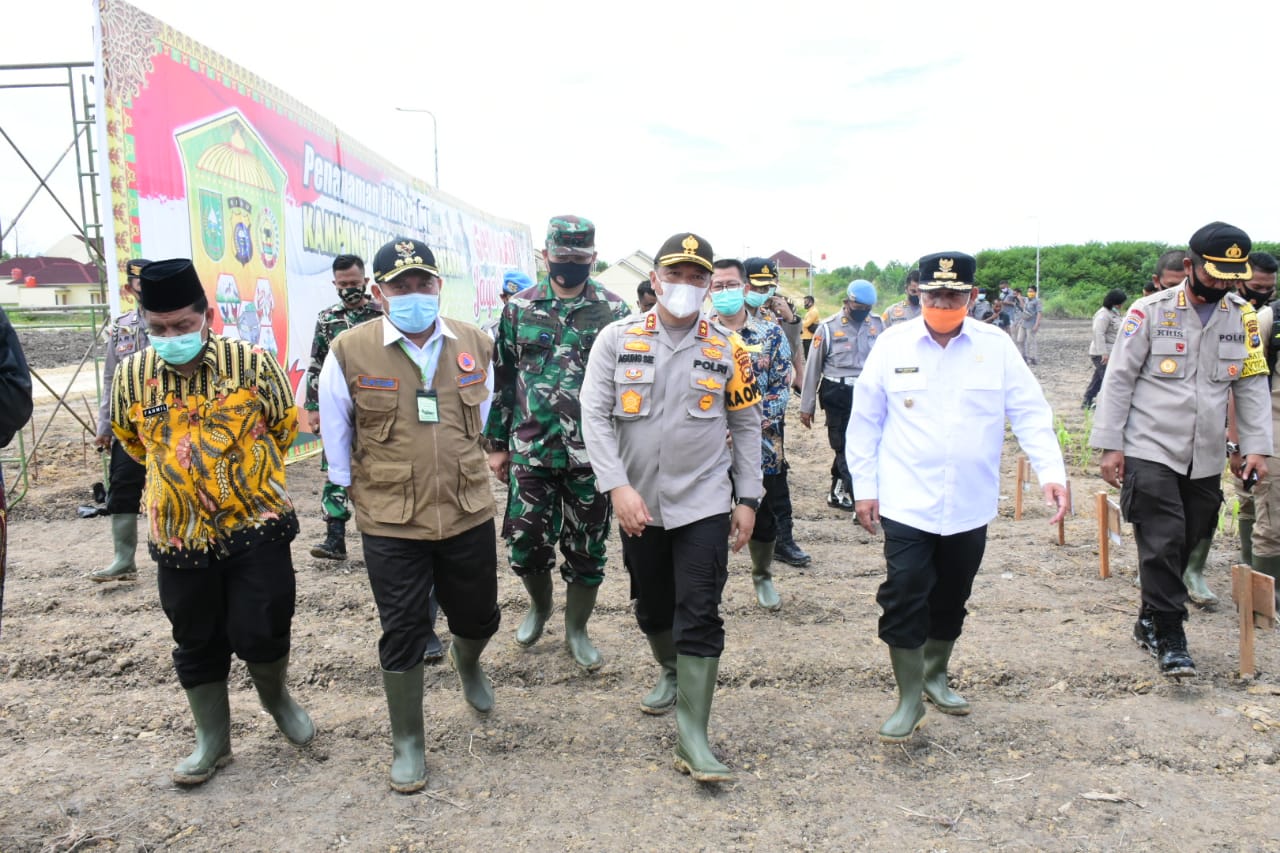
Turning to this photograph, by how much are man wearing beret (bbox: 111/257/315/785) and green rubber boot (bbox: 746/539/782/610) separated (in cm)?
294

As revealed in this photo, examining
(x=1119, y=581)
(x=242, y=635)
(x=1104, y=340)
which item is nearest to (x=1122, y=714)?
(x=1119, y=581)

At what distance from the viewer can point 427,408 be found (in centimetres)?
340

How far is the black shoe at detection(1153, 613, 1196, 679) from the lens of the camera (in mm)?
4238

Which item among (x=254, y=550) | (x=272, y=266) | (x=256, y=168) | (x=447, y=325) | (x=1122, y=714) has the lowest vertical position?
(x=1122, y=714)

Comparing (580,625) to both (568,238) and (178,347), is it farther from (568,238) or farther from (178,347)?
(178,347)

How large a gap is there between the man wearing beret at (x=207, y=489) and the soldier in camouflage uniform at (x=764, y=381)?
2767mm

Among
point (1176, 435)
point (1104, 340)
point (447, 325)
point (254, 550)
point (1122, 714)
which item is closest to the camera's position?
point (254, 550)

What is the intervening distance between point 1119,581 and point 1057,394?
490 inches

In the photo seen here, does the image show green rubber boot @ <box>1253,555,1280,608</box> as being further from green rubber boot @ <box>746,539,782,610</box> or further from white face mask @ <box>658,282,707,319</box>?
white face mask @ <box>658,282,707,319</box>

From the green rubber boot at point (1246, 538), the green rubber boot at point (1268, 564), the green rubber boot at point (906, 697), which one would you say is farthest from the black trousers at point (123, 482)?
the green rubber boot at point (1246, 538)

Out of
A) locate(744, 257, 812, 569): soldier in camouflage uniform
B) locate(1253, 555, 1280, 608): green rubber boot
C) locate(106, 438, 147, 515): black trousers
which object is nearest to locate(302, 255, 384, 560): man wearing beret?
locate(106, 438, 147, 515): black trousers

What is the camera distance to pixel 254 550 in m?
3.34

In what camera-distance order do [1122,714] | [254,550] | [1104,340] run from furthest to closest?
[1104,340] → [1122,714] → [254,550]

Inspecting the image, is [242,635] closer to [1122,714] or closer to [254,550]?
[254,550]
